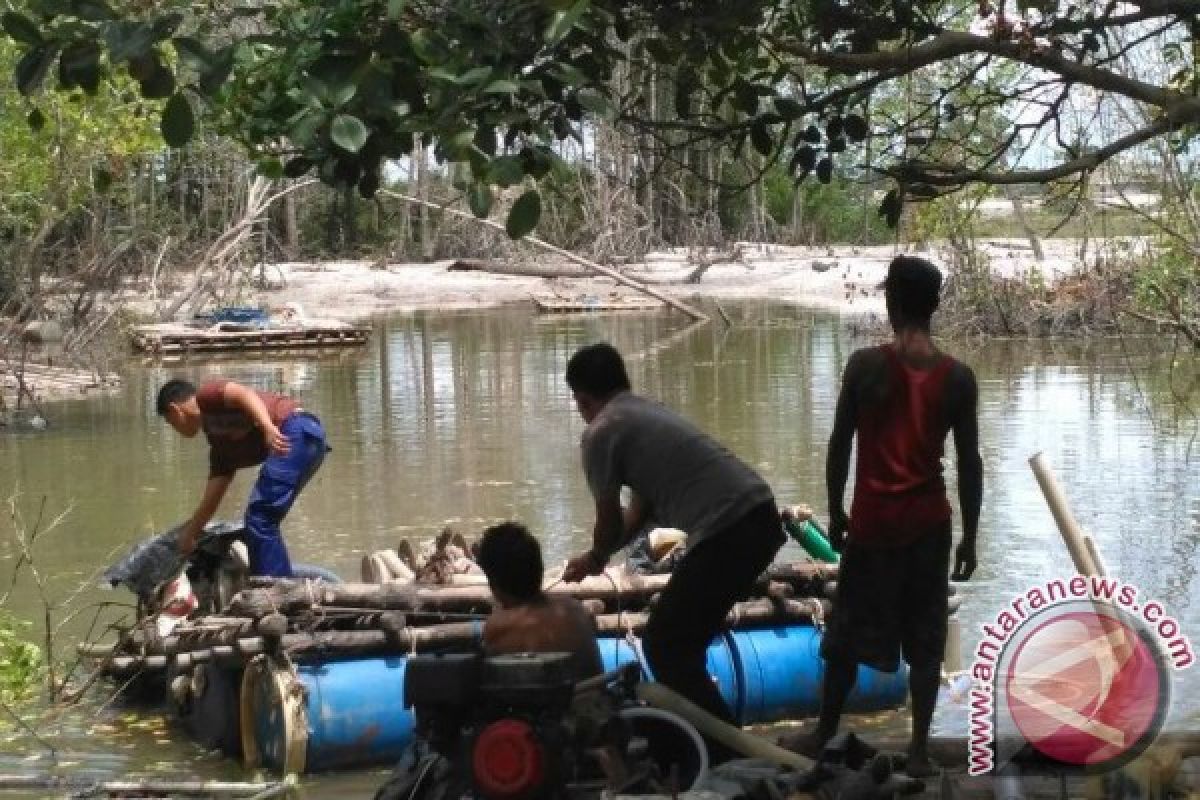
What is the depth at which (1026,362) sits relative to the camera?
875 inches

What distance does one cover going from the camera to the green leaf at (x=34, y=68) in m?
3.83

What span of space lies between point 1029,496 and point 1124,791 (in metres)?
8.41

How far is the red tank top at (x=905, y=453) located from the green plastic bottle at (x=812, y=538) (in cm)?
239

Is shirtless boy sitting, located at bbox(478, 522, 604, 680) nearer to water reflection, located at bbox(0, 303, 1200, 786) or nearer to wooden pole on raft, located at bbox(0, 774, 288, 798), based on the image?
wooden pole on raft, located at bbox(0, 774, 288, 798)

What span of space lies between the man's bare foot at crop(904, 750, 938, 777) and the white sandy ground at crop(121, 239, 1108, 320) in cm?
2819

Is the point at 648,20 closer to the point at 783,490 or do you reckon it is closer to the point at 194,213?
the point at 783,490

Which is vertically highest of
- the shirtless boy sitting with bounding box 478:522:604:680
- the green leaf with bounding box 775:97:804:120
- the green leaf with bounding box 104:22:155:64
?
the green leaf with bounding box 104:22:155:64

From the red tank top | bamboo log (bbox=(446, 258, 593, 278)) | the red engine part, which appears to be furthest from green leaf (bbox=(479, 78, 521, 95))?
bamboo log (bbox=(446, 258, 593, 278))

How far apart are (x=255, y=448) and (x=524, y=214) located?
4.73 metres

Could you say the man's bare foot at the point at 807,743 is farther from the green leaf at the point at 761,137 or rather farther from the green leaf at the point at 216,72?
the green leaf at the point at 216,72

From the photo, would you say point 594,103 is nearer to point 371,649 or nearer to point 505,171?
point 505,171

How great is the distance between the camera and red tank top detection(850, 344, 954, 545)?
5430mm

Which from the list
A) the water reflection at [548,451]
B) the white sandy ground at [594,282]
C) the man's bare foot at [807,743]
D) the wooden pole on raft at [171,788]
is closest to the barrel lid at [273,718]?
the wooden pole on raft at [171,788]

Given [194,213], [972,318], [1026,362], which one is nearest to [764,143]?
[1026,362]
